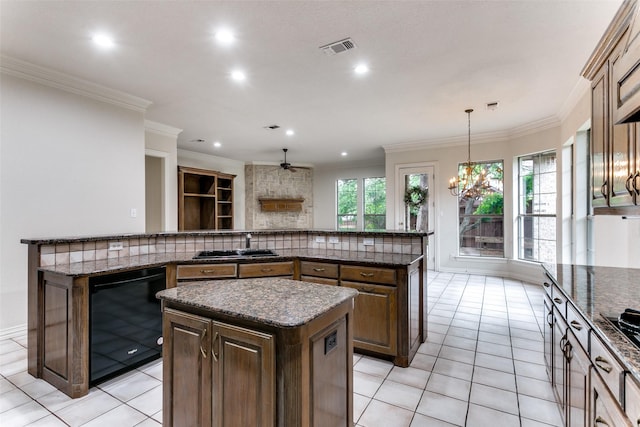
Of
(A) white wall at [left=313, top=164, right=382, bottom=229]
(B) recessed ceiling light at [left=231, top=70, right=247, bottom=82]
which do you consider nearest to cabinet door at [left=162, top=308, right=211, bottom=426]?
(B) recessed ceiling light at [left=231, top=70, right=247, bottom=82]

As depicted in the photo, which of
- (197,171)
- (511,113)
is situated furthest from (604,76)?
(197,171)

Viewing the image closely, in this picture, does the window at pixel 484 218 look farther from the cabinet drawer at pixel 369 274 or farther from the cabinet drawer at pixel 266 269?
the cabinet drawer at pixel 266 269

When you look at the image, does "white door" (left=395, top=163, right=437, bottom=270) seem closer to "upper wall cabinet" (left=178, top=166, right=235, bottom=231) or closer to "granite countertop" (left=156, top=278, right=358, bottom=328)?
"upper wall cabinet" (left=178, top=166, right=235, bottom=231)

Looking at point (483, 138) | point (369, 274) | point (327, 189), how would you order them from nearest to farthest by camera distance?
point (369, 274) < point (483, 138) < point (327, 189)

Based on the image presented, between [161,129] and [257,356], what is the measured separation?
506 cm

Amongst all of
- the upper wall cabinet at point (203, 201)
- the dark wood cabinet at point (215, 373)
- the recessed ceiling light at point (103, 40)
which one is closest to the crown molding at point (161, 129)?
the upper wall cabinet at point (203, 201)

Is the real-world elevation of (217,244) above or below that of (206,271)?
above

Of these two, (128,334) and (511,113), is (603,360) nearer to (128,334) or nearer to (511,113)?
(128,334)

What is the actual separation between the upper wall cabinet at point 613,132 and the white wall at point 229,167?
7222 millimetres

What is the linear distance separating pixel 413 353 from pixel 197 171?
552cm

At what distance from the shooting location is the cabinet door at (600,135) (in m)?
1.73

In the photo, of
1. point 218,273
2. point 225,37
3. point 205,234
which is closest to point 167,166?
point 205,234

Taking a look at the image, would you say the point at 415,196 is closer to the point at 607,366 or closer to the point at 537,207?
the point at 537,207

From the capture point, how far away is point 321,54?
2896mm
